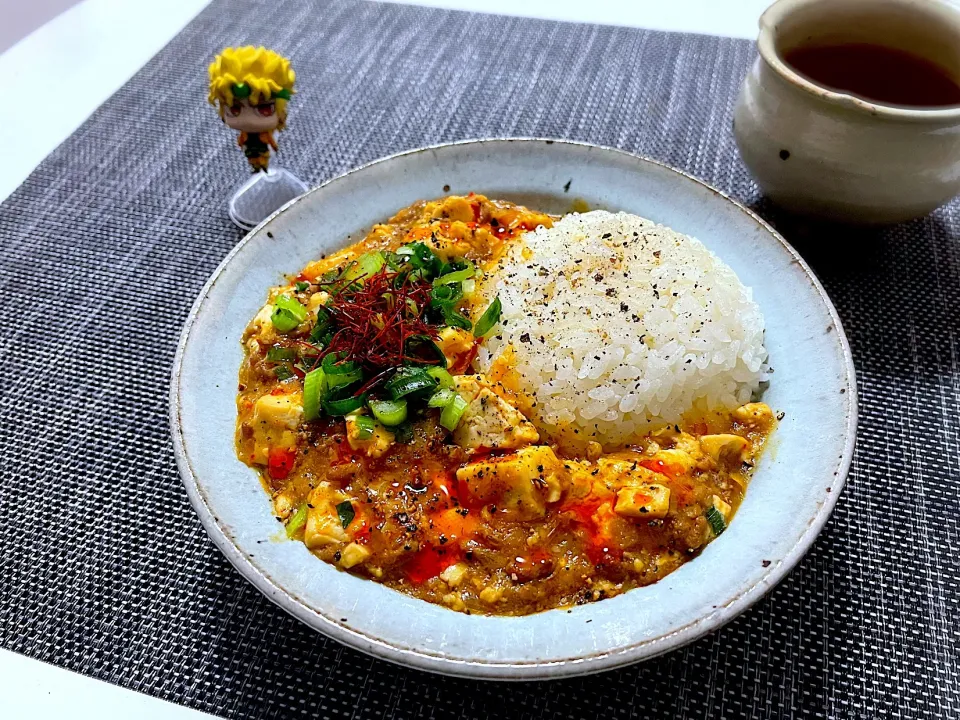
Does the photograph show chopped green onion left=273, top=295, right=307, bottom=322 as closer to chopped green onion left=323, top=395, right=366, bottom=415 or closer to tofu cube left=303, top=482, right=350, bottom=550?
chopped green onion left=323, top=395, right=366, bottom=415

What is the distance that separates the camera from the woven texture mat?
1.76 metres

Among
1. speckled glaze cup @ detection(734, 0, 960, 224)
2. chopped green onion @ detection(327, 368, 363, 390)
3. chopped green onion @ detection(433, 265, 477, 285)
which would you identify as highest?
speckled glaze cup @ detection(734, 0, 960, 224)

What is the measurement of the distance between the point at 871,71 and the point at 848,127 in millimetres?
506

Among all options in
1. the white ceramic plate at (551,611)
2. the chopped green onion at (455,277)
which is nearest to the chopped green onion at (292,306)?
the white ceramic plate at (551,611)

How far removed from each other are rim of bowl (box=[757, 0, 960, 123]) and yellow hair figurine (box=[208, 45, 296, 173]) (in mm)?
1662

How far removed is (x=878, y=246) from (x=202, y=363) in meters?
2.47

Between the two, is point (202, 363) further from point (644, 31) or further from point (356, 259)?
point (644, 31)

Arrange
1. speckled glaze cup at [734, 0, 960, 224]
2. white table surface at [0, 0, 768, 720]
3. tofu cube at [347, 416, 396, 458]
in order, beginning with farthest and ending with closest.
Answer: white table surface at [0, 0, 768, 720] → speckled glaze cup at [734, 0, 960, 224] → tofu cube at [347, 416, 396, 458]

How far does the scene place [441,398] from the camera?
2.02m

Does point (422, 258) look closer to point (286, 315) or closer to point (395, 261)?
point (395, 261)

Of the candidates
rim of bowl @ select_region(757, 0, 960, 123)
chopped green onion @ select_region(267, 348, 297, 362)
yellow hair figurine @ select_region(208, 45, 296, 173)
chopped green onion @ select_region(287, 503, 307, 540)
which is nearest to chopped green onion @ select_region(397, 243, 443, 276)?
chopped green onion @ select_region(267, 348, 297, 362)

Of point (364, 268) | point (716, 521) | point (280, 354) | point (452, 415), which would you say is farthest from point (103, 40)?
point (716, 521)

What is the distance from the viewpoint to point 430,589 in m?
1.75

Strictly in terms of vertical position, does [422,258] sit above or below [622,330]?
above
